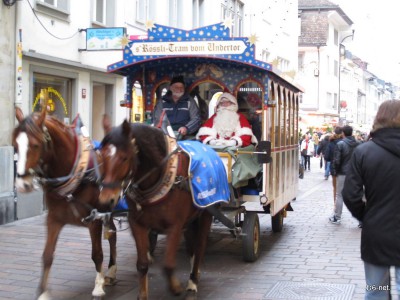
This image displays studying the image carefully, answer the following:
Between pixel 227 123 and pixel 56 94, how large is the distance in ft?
20.1

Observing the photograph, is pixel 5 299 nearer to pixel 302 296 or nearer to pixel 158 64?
pixel 302 296

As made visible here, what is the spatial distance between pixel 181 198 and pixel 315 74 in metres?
42.6

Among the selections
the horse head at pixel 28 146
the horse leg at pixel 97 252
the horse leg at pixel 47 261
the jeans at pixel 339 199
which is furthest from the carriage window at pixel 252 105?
the horse head at pixel 28 146

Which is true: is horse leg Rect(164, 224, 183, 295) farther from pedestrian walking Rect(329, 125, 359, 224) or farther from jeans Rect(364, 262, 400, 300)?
pedestrian walking Rect(329, 125, 359, 224)

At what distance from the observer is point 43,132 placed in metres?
5.30

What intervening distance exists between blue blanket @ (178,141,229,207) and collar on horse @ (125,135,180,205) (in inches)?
16.6

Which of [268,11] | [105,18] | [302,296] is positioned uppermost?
[268,11]

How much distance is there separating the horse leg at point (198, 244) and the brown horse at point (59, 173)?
3.74 feet

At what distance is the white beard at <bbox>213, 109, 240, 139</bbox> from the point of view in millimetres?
8352

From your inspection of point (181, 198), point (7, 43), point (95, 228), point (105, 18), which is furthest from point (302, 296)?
point (105, 18)

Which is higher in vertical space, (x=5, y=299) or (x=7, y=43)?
(x=7, y=43)

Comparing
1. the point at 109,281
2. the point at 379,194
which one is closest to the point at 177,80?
the point at 109,281

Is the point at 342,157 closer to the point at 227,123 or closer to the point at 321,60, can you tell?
the point at 227,123

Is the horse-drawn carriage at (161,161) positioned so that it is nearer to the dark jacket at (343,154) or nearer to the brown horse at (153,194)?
the brown horse at (153,194)
